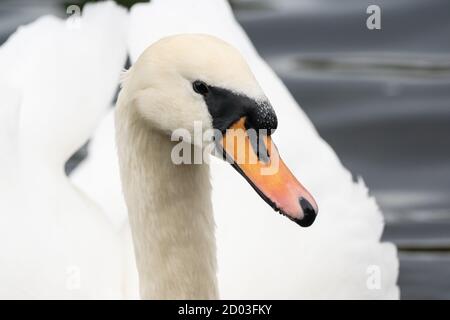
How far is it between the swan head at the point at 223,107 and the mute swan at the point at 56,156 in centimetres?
118

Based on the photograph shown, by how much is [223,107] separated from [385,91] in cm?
365

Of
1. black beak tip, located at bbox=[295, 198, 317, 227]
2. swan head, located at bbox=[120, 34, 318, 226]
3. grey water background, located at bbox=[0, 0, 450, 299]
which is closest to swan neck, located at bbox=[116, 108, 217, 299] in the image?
swan head, located at bbox=[120, 34, 318, 226]

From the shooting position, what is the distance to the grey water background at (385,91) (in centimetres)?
632

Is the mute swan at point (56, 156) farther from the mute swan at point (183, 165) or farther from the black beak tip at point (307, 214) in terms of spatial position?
the black beak tip at point (307, 214)

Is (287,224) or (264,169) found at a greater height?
(287,224)

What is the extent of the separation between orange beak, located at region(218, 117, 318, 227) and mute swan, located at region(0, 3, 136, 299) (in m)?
1.22

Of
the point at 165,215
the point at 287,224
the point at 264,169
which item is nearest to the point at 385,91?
the point at 287,224

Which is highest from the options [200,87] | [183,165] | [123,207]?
[123,207]

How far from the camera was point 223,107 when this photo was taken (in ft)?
12.8

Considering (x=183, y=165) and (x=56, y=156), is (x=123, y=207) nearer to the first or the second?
(x=56, y=156)

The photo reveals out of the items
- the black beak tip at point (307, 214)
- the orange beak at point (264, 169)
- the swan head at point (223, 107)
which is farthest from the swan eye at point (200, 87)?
the black beak tip at point (307, 214)

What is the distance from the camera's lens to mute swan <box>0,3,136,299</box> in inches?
201

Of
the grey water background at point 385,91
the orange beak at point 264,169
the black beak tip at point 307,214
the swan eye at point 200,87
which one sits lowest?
the black beak tip at point 307,214

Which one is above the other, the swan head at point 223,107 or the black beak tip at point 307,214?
the swan head at point 223,107
